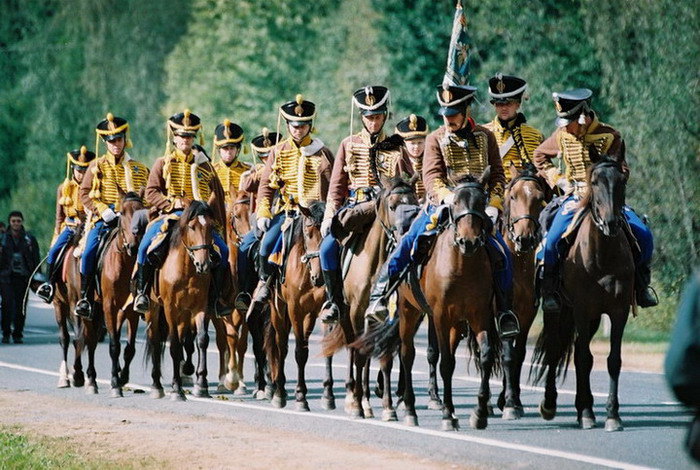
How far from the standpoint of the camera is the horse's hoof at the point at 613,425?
12688mm

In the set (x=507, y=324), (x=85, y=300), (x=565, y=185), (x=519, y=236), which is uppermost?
(x=565, y=185)

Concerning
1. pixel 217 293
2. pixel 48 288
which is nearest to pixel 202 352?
pixel 217 293

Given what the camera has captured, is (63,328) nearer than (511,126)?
No

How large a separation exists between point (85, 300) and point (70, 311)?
1546 millimetres

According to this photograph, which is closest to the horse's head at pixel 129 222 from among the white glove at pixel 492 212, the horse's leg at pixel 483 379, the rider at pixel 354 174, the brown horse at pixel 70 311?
the brown horse at pixel 70 311

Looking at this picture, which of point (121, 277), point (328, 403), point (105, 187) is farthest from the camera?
point (105, 187)

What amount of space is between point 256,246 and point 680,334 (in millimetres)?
13164

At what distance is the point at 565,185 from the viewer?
1444cm

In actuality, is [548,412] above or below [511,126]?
below

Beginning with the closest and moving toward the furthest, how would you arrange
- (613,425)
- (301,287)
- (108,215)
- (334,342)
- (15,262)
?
(613,425)
(334,342)
(301,287)
(108,215)
(15,262)

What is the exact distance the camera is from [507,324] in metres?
12.9

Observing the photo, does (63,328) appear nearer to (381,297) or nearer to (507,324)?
(381,297)

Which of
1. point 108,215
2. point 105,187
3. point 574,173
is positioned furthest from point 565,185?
point 105,187

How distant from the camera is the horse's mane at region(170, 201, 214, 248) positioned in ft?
54.4
